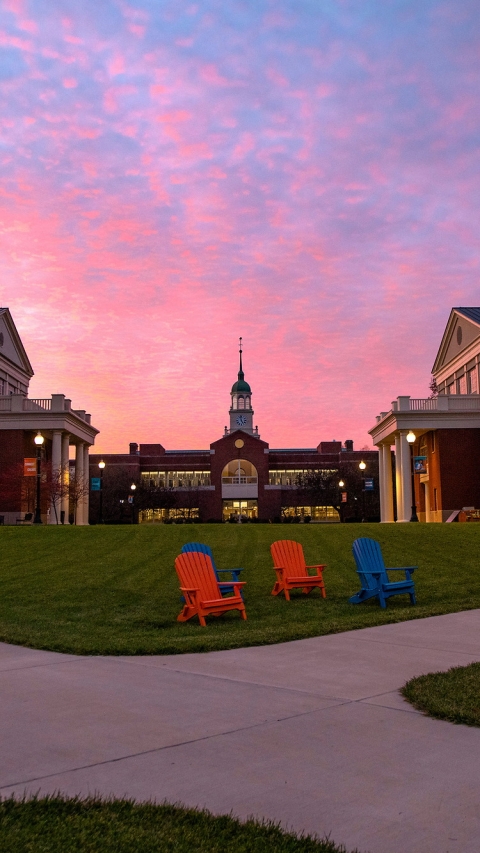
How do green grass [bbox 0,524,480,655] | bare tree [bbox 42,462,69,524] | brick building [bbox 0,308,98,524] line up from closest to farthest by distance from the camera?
green grass [bbox 0,524,480,655] → bare tree [bbox 42,462,69,524] → brick building [bbox 0,308,98,524]

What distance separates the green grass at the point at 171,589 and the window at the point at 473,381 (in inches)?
1280

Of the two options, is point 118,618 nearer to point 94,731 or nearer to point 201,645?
point 201,645

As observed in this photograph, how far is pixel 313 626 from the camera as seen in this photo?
10.7 m

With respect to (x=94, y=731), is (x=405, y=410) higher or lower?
higher

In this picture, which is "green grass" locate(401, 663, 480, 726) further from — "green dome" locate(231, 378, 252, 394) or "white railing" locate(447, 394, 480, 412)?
"green dome" locate(231, 378, 252, 394)

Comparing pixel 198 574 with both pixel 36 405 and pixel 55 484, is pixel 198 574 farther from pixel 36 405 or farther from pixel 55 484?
pixel 36 405

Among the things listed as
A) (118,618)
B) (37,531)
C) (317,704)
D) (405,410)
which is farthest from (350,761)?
(405,410)

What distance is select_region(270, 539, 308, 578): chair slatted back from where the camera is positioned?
14.5 meters

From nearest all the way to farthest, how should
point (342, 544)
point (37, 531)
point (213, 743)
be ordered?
point (213, 743) < point (342, 544) < point (37, 531)

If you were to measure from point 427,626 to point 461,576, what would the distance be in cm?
653

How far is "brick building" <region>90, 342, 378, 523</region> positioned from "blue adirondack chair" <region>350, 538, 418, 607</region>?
2977 inches

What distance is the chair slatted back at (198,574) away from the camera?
11547mm

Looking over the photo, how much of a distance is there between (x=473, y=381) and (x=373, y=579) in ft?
161

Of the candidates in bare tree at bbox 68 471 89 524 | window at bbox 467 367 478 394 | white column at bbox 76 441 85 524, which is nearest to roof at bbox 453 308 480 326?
window at bbox 467 367 478 394
